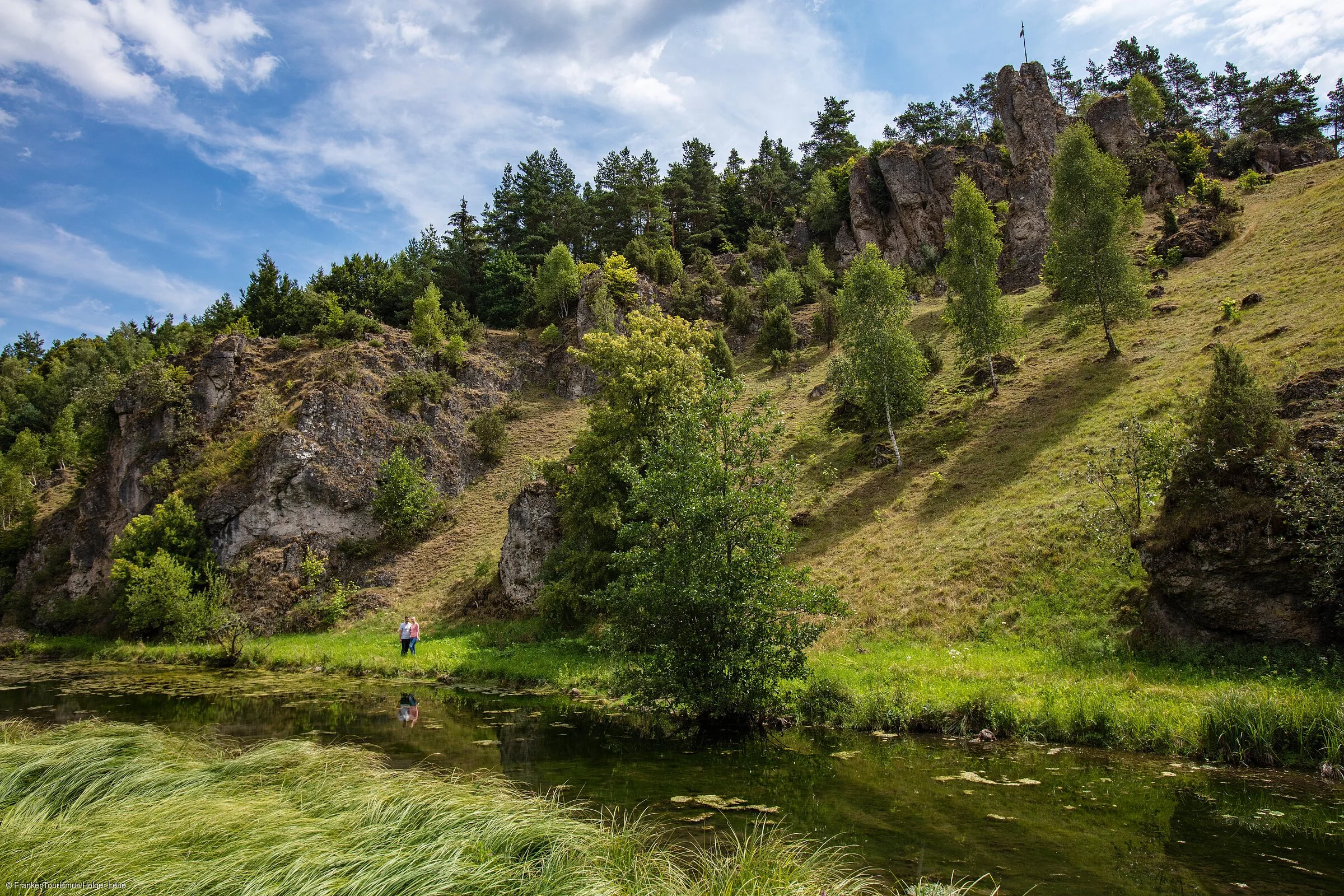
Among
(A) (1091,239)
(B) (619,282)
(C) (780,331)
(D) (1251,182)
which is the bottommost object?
(A) (1091,239)

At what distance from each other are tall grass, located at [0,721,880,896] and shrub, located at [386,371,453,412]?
38.5 m

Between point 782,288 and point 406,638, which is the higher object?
point 782,288

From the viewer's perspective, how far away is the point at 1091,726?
11.8 m

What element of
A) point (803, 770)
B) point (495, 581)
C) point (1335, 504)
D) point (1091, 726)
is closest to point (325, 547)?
point (495, 581)

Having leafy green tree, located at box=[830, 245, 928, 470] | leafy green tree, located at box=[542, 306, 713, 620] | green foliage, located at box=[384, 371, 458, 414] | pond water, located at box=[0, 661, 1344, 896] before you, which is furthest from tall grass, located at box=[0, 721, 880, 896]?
green foliage, located at box=[384, 371, 458, 414]

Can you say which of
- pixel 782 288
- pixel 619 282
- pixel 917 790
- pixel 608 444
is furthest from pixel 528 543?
pixel 782 288

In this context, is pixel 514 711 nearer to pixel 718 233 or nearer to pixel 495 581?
pixel 495 581

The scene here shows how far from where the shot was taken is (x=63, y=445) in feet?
194

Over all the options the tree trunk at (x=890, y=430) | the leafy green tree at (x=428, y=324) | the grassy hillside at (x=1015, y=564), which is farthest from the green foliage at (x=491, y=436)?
the tree trunk at (x=890, y=430)

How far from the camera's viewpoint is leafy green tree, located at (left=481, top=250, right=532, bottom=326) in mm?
63125

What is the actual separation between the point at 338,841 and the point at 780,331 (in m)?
55.2

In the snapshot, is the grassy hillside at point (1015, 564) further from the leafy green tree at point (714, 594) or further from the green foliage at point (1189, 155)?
the green foliage at point (1189, 155)

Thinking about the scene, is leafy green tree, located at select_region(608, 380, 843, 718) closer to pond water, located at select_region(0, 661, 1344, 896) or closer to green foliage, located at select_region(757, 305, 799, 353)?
pond water, located at select_region(0, 661, 1344, 896)

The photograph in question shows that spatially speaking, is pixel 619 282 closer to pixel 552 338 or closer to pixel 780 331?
pixel 552 338
